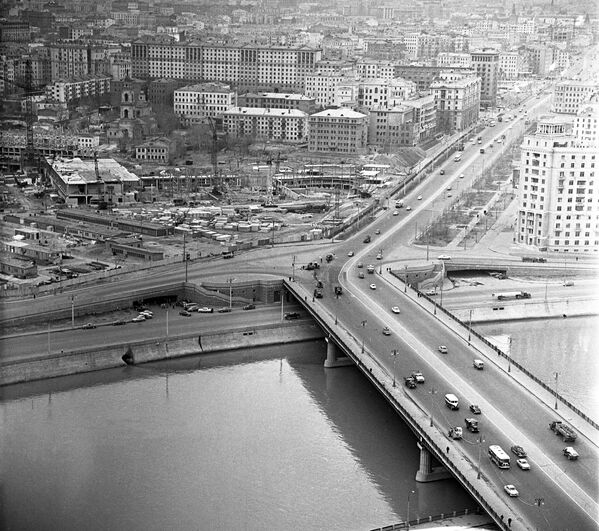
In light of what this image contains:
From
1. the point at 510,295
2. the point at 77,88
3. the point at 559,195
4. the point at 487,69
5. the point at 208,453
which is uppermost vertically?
the point at 487,69

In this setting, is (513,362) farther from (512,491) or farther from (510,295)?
(510,295)

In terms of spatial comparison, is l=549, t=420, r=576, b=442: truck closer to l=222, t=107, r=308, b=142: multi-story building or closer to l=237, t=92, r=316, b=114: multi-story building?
l=222, t=107, r=308, b=142: multi-story building

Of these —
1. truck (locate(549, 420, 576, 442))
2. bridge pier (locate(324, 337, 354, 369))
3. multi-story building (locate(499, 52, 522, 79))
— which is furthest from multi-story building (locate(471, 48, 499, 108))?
truck (locate(549, 420, 576, 442))

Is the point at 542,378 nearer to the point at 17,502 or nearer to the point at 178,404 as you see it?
the point at 178,404

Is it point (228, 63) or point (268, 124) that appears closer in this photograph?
point (268, 124)

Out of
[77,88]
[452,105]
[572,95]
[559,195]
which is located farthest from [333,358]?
[452,105]

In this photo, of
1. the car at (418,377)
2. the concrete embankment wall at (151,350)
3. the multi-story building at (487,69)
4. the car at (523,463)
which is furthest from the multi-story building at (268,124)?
the car at (523,463)
